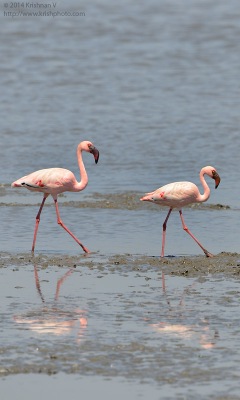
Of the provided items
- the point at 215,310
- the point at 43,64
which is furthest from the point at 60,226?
the point at 43,64

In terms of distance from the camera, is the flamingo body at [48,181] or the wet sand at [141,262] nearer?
the wet sand at [141,262]

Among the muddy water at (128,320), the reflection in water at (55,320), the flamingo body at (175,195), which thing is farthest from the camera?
the flamingo body at (175,195)

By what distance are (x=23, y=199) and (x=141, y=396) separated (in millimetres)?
9032

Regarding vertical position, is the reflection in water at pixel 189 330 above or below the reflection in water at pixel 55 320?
below

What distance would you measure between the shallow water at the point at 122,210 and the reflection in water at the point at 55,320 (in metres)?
0.02

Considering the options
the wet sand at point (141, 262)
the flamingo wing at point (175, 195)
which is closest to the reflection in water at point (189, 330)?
the wet sand at point (141, 262)

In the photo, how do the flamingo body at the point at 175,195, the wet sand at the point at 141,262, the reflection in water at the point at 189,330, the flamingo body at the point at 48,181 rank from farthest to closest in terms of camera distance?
the flamingo body at the point at 48,181 → the flamingo body at the point at 175,195 → the wet sand at the point at 141,262 → the reflection in water at the point at 189,330

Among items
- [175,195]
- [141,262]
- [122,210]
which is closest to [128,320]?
[141,262]

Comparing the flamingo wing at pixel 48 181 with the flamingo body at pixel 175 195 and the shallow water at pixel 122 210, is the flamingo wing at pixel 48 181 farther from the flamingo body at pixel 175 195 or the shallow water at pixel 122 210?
the flamingo body at pixel 175 195

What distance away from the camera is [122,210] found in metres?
15.6

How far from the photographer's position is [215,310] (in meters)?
10.0

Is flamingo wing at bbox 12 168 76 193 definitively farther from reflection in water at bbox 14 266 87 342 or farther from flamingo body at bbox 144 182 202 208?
reflection in water at bbox 14 266 87 342

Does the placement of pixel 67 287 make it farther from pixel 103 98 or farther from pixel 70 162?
pixel 103 98

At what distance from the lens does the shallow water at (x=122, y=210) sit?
8516 millimetres
